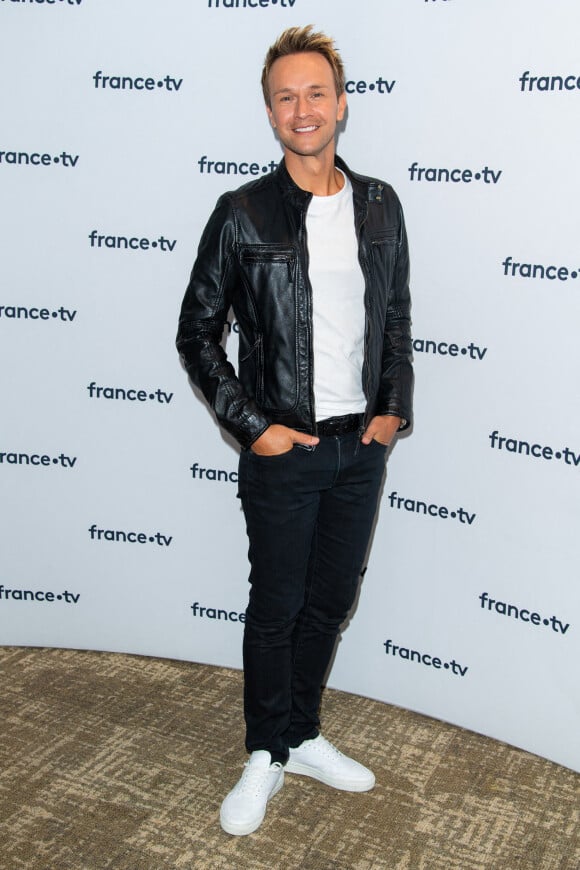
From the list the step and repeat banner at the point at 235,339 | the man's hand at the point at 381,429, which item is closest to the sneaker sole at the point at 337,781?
the step and repeat banner at the point at 235,339

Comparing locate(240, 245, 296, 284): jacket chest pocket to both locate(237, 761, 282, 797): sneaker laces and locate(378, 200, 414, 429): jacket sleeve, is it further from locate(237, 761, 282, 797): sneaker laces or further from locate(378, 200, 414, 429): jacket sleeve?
locate(237, 761, 282, 797): sneaker laces

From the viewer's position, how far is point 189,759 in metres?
3.04

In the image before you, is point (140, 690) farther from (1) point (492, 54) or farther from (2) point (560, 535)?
(1) point (492, 54)

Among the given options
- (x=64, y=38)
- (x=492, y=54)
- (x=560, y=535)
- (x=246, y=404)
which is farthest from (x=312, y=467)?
(x=64, y=38)

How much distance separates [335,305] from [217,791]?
143cm

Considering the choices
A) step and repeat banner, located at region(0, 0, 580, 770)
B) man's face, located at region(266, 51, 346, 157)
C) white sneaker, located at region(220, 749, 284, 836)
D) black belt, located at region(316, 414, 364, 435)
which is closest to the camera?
man's face, located at region(266, 51, 346, 157)

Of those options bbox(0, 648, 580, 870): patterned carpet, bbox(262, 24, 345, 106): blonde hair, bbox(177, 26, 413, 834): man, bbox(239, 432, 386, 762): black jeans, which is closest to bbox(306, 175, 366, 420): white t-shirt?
bbox(177, 26, 413, 834): man

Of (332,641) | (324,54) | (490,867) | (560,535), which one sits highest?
(324,54)

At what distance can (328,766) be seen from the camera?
9.59 ft

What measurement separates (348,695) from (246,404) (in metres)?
1.43

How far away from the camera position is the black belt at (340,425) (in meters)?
2.59

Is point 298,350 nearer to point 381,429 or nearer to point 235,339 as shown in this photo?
point 381,429

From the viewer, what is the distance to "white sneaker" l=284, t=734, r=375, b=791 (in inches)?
114

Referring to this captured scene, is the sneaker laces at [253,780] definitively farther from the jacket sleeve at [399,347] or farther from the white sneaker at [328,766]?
the jacket sleeve at [399,347]
